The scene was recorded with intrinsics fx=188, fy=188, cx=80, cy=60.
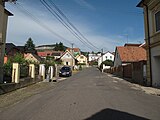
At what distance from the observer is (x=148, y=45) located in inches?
631

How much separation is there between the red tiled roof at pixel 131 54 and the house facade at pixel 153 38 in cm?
2414

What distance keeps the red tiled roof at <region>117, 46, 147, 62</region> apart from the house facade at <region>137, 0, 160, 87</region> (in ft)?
79.2

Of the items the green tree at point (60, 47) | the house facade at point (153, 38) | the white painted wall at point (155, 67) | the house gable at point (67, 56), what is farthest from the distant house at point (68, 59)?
the white painted wall at point (155, 67)

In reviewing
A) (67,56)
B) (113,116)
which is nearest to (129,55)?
(67,56)

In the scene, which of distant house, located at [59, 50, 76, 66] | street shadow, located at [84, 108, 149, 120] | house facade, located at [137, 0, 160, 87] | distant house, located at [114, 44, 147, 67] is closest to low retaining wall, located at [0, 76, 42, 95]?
street shadow, located at [84, 108, 149, 120]

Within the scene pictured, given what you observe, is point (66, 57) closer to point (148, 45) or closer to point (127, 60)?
point (127, 60)

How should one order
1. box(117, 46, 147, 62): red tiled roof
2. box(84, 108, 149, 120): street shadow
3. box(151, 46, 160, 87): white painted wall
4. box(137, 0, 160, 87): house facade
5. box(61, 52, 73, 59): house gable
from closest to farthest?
box(84, 108, 149, 120): street shadow < box(137, 0, 160, 87): house facade < box(151, 46, 160, 87): white painted wall < box(117, 46, 147, 62): red tiled roof < box(61, 52, 73, 59): house gable

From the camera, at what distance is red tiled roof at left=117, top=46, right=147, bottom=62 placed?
40.3m

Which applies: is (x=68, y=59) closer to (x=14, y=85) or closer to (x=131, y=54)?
(x=131, y=54)

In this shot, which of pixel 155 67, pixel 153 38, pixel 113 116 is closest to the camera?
pixel 113 116

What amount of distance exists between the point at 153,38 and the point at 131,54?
27.1 metres

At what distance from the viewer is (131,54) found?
41.7 meters

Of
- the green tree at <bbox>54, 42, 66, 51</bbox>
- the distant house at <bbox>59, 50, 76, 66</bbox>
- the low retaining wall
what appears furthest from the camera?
the green tree at <bbox>54, 42, 66, 51</bbox>

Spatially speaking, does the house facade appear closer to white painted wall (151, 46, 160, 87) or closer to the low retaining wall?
white painted wall (151, 46, 160, 87)
